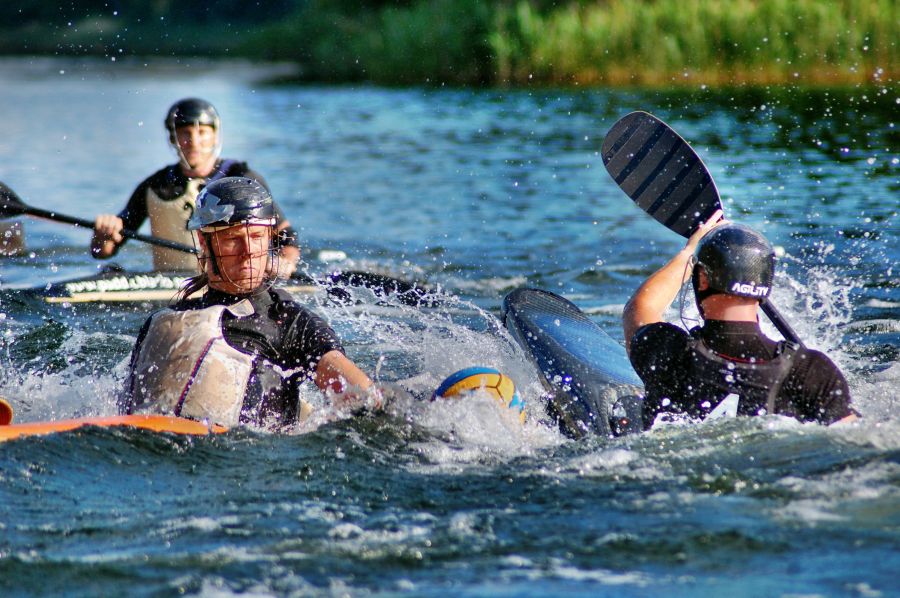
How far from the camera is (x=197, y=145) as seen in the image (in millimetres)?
8016

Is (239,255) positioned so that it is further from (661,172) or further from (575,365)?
(661,172)

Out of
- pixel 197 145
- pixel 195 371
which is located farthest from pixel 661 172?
pixel 197 145

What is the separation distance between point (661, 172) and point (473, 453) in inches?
81.2

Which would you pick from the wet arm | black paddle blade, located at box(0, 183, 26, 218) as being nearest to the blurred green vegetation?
black paddle blade, located at box(0, 183, 26, 218)

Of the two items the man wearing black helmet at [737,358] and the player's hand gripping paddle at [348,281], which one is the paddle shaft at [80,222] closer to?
the player's hand gripping paddle at [348,281]

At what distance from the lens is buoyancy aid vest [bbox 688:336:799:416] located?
4.12 metres

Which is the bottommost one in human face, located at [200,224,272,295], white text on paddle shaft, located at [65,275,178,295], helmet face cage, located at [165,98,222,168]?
white text on paddle shaft, located at [65,275,178,295]

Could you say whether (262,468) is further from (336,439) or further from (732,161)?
(732,161)

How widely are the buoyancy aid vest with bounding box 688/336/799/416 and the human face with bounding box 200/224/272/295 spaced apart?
64.8 inches

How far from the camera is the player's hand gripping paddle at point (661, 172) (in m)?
5.66

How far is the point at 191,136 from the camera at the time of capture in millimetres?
7926

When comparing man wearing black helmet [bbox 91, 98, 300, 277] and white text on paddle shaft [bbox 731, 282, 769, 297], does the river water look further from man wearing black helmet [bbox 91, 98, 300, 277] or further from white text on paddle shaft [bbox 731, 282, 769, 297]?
man wearing black helmet [bbox 91, 98, 300, 277]

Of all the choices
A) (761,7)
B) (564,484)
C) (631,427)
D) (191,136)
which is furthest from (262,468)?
(761,7)

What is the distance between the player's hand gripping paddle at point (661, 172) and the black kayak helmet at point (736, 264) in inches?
51.5
